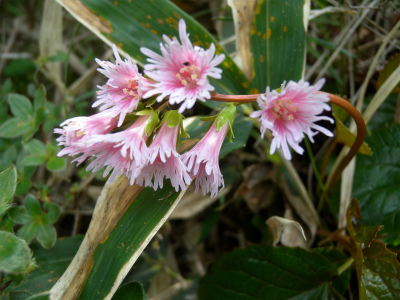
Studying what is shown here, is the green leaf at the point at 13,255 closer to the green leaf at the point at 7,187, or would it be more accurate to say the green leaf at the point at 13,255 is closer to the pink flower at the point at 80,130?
the green leaf at the point at 7,187

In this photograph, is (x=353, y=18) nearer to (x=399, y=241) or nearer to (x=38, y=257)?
(x=399, y=241)

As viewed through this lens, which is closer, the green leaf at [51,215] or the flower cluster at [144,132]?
the flower cluster at [144,132]

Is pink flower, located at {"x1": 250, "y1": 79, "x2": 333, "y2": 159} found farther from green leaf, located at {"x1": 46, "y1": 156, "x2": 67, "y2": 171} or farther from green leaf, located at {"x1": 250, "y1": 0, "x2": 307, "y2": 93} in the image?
green leaf, located at {"x1": 46, "y1": 156, "x2": 67, "y2": 171}

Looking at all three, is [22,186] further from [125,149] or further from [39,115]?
[125,149]

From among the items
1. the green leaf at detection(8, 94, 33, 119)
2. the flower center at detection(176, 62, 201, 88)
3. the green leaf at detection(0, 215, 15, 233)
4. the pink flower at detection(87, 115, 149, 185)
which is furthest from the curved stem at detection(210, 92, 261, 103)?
the green leaf at detection(8, 94, 33, 119)

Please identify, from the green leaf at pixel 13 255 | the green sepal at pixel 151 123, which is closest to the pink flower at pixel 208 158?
the green sepal at pixel 151 123

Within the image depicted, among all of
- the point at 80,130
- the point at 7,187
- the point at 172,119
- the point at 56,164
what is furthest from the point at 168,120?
the point at 56,164

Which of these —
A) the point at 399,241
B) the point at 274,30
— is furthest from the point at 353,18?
the point at 399,241
